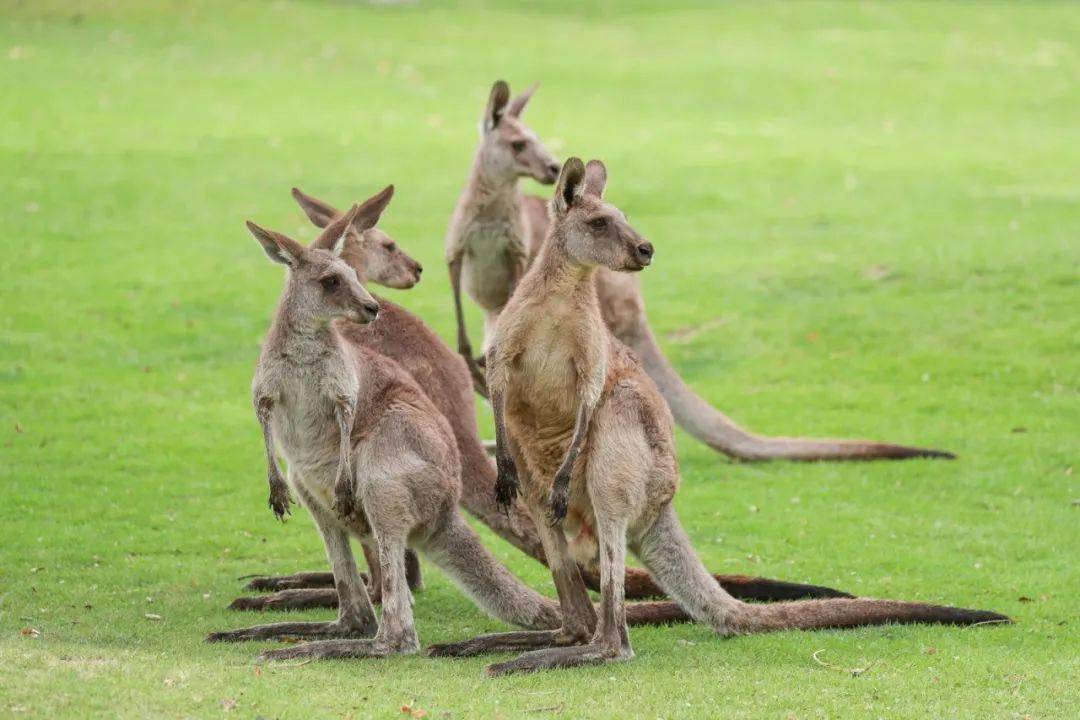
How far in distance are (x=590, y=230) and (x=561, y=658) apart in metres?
1.65

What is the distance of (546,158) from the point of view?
920 centimetres

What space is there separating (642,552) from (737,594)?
52 cm

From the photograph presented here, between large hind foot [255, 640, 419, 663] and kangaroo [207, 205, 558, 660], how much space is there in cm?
6

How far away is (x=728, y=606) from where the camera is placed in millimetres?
6180

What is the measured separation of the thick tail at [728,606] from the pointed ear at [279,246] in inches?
69.3

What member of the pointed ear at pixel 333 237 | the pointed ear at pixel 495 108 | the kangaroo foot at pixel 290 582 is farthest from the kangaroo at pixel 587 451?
the pointed ear at pixel 495 108

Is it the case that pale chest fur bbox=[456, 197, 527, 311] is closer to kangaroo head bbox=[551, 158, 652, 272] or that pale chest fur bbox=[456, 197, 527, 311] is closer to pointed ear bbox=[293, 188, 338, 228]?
pointed ear bbox=[293, 188, 338, 228]

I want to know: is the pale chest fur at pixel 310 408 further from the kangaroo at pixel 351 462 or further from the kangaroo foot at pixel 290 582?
the kangaroo foot at pixel 290 582

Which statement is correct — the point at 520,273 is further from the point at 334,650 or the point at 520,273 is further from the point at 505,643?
the point at 334,650

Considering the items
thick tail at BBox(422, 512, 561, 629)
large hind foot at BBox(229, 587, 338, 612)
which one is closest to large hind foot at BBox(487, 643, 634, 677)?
thick tail at BBox(422, 512, 561, 629)

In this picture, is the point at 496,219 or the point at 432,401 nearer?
the point at 432,401

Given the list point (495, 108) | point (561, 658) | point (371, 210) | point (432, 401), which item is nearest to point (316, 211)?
point (371, 210)

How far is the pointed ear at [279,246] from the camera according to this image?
19.9ft

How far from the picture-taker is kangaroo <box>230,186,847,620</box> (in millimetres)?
6656
